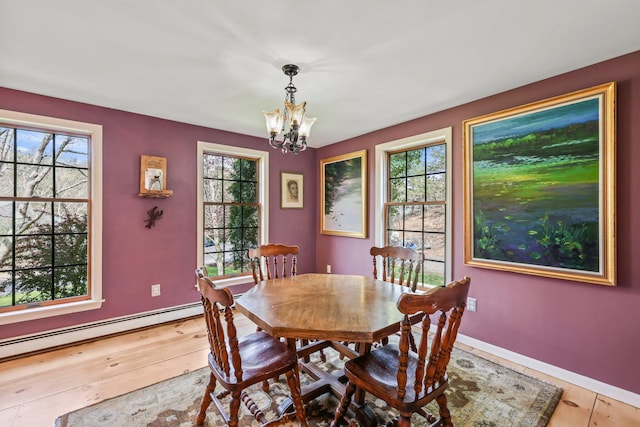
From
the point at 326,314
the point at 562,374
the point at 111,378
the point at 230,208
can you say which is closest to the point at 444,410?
the point at 326,314

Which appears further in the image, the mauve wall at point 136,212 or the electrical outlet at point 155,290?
the electrical outlet at point 155,290

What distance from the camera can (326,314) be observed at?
1631mm

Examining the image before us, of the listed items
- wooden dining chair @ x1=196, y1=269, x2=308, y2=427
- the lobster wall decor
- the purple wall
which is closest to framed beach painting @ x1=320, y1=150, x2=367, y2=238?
the purple wall

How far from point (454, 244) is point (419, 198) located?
27.1 inches

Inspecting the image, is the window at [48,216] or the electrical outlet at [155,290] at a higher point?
the window at [48,216]

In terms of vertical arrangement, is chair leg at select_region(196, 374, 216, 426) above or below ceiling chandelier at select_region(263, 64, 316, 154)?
below

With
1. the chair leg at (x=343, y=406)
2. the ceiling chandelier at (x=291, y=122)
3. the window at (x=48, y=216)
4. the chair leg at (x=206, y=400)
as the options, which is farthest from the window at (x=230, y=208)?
the chair leg at (x=343, y=406)

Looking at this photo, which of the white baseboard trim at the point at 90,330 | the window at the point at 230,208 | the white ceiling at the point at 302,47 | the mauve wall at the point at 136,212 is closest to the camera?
the white ceiling at the point at 302,47

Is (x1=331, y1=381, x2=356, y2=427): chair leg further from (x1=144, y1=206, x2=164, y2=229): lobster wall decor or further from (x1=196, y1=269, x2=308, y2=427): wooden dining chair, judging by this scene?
(x1=144, y1=206, x2=164, y2=229): lobster wall decor

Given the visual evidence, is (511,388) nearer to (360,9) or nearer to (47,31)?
(360,9)

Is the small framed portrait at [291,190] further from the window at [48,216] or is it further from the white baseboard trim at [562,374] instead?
the white baseboard trim at [562,374]

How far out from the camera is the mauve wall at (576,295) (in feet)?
6.50

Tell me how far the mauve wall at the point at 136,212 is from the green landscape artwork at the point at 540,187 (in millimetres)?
3105

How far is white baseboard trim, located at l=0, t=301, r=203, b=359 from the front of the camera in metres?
2.57
